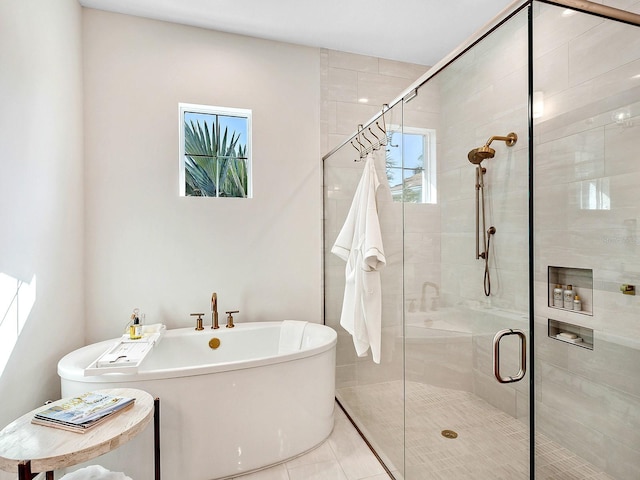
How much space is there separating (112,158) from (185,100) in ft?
2.17

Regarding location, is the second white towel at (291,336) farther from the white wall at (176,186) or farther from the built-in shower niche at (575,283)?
the built-in shower niche at (575,283)

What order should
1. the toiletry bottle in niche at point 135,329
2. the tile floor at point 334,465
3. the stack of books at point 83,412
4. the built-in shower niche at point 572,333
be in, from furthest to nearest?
the toiletry bottle in niche at point 135,329, the tile floor at point 334,465, the built-in shower niche at point 572,333, the stack of books at point 83,412

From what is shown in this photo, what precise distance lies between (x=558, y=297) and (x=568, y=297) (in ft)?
0.14

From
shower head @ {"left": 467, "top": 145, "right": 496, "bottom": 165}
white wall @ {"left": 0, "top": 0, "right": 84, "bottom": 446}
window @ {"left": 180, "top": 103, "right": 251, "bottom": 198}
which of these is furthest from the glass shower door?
white wall @ {"left": 0, "top": 0, "right": 84, "bottom": 446}

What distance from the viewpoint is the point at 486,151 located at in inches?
53.9

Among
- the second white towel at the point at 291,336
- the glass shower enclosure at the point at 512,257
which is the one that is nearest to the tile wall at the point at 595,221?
the glass shower enclosure at the point at 512,257

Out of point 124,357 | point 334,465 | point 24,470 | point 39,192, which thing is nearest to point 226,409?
point 124,357

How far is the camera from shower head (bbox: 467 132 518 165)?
4.06ft

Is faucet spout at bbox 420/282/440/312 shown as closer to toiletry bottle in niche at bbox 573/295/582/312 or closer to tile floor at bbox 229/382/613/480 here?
tile floor at bbox 229/382/613/480

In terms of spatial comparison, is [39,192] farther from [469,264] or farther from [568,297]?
[568,297]

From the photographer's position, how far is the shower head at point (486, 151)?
1.24 metres

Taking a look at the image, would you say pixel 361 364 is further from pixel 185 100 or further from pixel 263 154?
pixel 185 100

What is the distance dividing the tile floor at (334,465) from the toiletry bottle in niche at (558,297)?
4.11 feet

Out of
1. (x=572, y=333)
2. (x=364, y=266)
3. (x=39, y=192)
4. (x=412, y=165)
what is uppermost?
(x=412, y=165)
